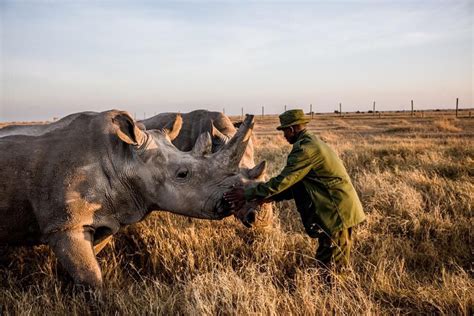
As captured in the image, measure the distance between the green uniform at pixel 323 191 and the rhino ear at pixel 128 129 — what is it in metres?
1.19

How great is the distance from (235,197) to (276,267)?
94cm

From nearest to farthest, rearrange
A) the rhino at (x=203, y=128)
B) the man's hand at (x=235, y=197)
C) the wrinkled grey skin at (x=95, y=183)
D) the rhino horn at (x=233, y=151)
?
the wrinkled grey skin at (x=95, y=183)
the man's hand at (x=235, y=197)
the rhino horn at (x=233, y=151)
the rhino at (x=203, y=128)

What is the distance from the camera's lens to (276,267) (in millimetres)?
4305

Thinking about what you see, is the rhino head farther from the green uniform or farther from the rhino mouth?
the green uniform

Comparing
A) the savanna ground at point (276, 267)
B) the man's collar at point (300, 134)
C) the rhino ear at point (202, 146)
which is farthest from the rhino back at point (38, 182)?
the man's collar at point (300, 134)

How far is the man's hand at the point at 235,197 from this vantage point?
12.9 feet

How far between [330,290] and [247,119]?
187cm

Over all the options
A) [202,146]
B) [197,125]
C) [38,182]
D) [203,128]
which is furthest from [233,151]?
[197,125]

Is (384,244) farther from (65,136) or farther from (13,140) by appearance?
(13,140)

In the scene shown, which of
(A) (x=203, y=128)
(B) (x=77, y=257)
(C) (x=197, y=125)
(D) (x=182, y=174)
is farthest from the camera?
(C) (x=197, y=125)

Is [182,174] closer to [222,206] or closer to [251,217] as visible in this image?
[222,206]

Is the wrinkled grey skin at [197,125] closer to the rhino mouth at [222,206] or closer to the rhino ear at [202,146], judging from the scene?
the rhino ear at [202,146]

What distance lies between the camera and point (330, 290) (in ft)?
12.3

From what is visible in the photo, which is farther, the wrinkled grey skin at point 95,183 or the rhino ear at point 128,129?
the rhino ear at point 128,129
